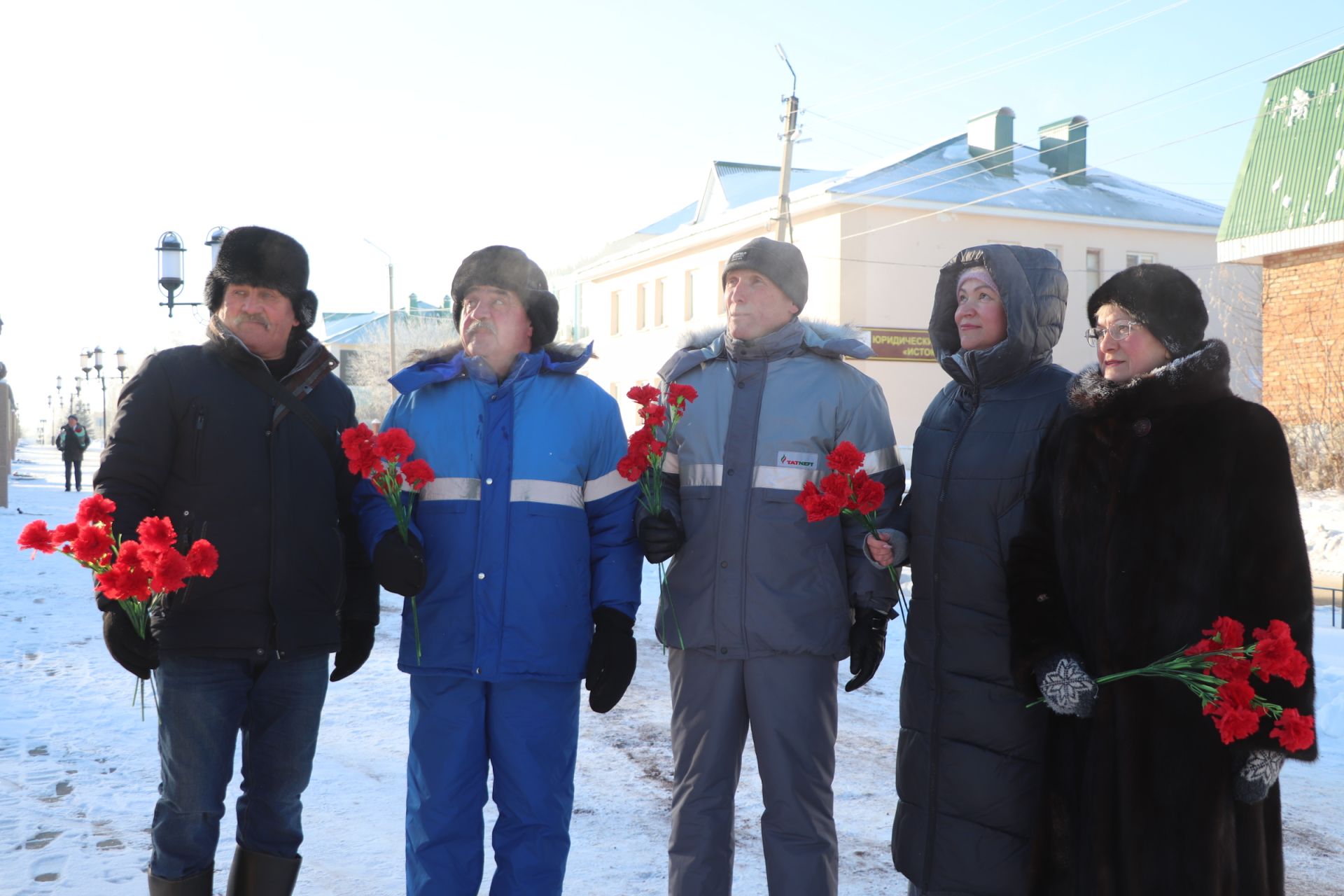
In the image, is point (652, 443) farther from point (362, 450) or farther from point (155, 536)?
point (155, 536)

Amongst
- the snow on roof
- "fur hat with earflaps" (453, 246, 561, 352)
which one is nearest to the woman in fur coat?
"fur hat with earflaps" (453, 246, 561, 352)

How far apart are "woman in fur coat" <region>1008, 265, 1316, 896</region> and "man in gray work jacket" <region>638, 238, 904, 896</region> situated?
1.97 ft

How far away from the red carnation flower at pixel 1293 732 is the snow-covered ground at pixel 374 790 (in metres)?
1.70

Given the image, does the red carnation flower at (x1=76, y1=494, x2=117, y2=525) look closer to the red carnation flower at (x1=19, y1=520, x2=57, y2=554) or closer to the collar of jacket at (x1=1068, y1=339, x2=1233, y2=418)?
the red carnation flower at (x1=19, y1=520, x2=57, y2=554)

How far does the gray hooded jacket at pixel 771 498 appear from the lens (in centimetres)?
330

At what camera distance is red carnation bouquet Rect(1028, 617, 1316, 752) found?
93.1 inches

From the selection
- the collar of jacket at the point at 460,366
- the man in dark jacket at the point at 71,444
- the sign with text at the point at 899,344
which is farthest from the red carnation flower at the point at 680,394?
A: the man in dark jacket at the point at 71,444

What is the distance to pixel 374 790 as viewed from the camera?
4621mm

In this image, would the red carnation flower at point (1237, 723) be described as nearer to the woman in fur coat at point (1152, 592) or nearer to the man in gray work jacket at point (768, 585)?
the woman in fur coat at point (1152, 592)

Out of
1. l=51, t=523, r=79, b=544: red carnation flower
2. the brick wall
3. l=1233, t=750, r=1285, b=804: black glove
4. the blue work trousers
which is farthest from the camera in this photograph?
the brick wall

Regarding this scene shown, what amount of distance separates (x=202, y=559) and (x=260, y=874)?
3.40 feet

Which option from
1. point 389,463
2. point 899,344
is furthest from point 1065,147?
point 389,463

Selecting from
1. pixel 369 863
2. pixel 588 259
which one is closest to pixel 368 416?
pixel 588 259

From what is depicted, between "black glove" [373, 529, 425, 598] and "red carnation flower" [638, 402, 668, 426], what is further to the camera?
"red carnation flower" [638, 402, 668, 426]
